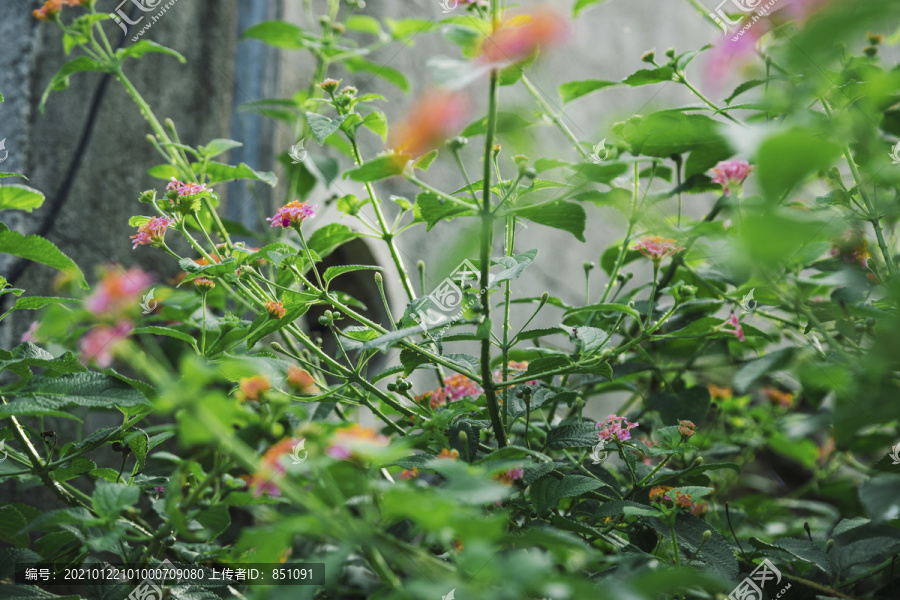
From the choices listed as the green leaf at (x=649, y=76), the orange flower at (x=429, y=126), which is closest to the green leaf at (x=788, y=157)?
the orange flower at (x=429, y=126)

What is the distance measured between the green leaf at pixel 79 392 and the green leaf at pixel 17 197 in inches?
7.6

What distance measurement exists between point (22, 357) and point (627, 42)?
2.60 meters

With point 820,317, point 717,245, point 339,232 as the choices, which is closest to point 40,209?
point 339,232

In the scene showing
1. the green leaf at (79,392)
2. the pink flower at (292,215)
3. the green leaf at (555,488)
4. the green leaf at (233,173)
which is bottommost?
the green leaf at (555,488)

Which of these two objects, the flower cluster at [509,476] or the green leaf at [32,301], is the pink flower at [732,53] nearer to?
the flower cluster at [509,476]

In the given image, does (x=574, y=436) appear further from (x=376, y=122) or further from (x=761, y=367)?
(x=376, y=122)

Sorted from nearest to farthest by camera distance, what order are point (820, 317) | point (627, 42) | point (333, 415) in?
point (820, 317)
point (333, 415)
point (627, 42)

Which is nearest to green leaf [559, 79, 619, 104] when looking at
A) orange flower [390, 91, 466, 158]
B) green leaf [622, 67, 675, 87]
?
green leaf [622, 67, 675, 87]

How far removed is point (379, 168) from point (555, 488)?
41cm

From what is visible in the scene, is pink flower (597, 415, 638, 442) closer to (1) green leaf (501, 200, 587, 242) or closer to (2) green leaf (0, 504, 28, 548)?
(1) green leaf (501, 200, 587, 242)

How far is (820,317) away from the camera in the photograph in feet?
3.07

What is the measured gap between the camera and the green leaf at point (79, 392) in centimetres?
69

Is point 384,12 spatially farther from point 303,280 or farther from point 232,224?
point 303,280

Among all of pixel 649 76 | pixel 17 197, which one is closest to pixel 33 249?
pixel 17 197
